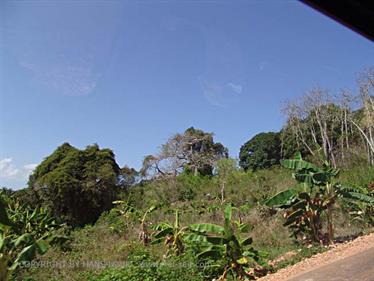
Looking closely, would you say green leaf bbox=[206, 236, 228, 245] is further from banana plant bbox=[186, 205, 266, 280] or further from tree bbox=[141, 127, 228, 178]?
tree bbox=[141, 127, 228, 178]

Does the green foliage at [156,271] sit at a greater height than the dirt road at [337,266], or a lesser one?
greater

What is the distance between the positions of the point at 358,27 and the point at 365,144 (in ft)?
72.5

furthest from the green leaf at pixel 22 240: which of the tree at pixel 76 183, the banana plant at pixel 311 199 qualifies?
the tree at pixel 76 183

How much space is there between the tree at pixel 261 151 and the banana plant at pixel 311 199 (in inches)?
951

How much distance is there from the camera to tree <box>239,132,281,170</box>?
34809 mm

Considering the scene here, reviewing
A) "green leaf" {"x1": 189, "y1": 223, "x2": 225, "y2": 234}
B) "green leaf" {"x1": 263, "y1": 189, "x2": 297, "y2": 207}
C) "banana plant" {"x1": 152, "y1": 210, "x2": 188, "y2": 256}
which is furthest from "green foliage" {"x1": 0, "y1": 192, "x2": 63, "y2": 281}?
"green leaf" {"x1": 263, "y1": 189, "x2": 297, "y2": 207}

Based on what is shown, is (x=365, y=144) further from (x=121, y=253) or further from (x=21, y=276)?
(x=21, y=276)

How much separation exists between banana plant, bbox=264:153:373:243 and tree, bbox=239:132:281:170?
24157mm

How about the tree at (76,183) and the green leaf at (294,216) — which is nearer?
the green leaf at (294,216)

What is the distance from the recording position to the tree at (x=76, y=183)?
1708 centimetres

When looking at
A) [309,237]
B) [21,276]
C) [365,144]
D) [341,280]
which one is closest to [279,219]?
[309,237]

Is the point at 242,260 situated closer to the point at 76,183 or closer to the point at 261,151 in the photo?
the point at 76,183

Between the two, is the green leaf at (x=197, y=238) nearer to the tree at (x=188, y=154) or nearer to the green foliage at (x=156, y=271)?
the green foliage at (x=156, y=271)

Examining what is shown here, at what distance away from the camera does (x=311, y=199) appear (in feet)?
32.2
